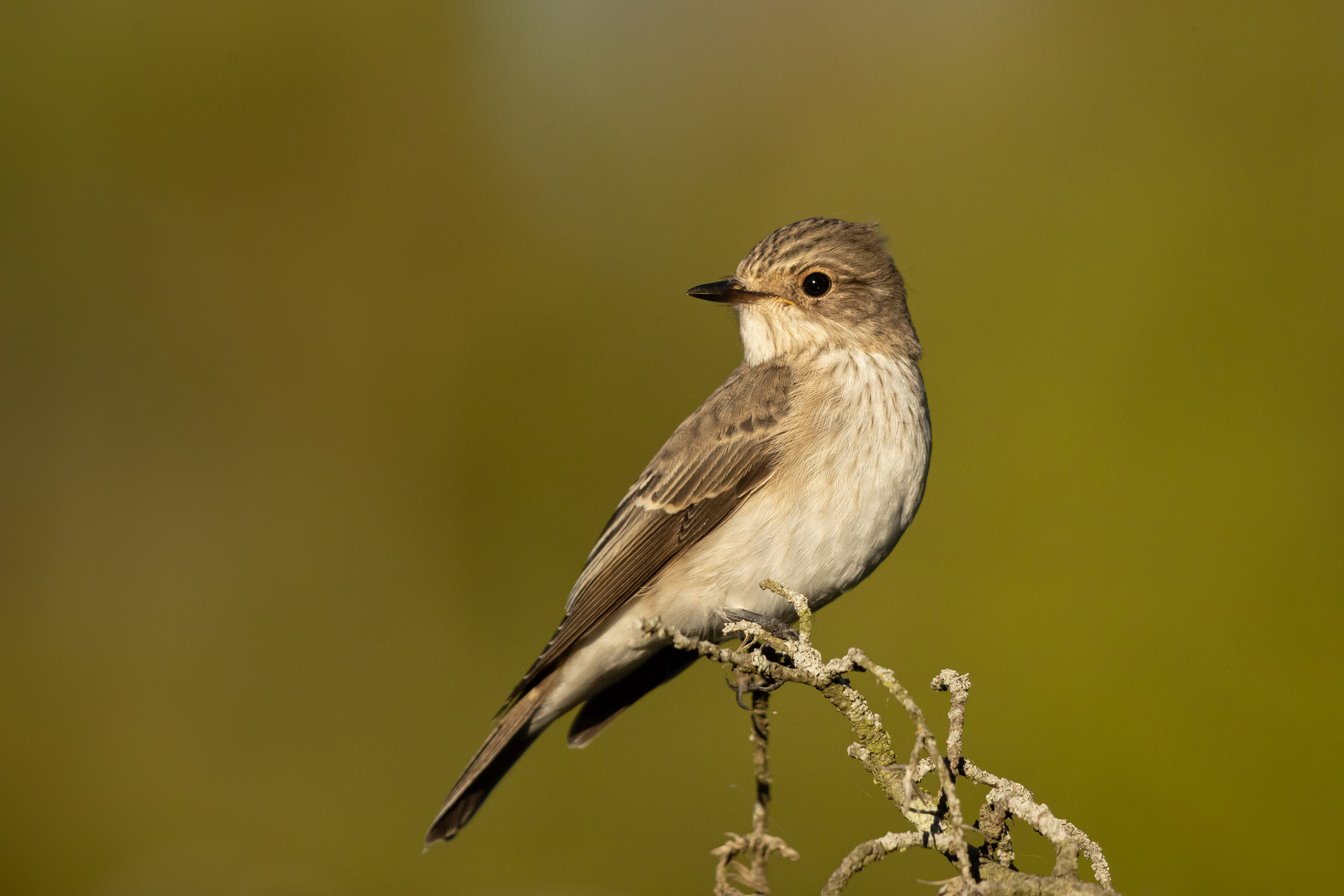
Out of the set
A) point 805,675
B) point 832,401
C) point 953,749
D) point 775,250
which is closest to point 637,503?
point 832,401

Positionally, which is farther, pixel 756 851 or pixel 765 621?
pixel 765 621

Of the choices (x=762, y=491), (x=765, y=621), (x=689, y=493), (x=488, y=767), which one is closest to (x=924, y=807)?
(x=765, y=621)

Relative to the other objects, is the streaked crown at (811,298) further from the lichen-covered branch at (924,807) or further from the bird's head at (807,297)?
the lichen-covered branch at (924,807)

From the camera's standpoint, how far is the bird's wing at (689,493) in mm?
3541

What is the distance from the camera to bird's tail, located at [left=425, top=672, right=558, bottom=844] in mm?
3629

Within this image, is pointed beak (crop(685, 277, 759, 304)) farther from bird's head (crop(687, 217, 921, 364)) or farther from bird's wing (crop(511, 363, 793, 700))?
bird's wing (crop(511, 363, 793, 700))

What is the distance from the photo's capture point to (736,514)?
11.5 feet

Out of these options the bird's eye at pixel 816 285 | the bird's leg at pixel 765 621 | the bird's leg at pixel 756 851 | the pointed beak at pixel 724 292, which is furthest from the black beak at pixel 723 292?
the bird's leg at pixel 756 851

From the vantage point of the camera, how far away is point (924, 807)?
1.92 m

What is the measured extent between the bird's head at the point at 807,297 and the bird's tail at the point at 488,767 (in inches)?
60.3

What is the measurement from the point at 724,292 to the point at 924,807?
227 centimetres

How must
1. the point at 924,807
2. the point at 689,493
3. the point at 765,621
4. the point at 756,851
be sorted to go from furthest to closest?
the point at 689,493
the point at 765,621
the point at 756,851
the point at 924,807

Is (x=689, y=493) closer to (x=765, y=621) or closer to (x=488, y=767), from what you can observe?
(x=765, y=621)

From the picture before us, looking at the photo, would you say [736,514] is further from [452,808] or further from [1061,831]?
[1061,831]
